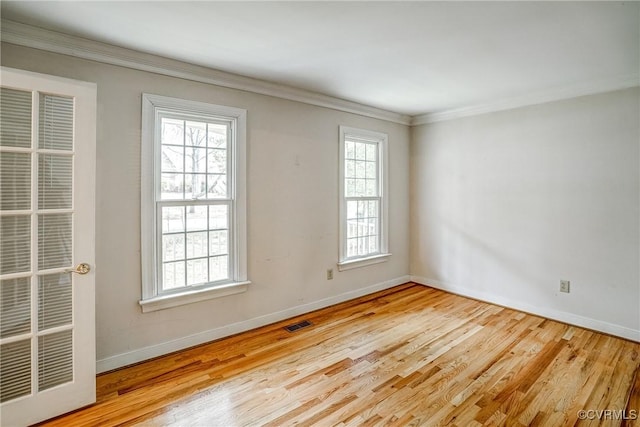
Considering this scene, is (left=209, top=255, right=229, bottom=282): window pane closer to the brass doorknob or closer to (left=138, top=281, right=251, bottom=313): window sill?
(left=138, top=281, right=251, bottom=313): window sill

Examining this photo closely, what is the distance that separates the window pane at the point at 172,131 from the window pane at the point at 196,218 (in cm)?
60

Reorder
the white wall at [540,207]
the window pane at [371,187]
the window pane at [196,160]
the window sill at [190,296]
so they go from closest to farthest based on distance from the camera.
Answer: the window sill at [190,296] < the window pane at [196,160] < the white wall at [540,207] < the window pane at [371,187]

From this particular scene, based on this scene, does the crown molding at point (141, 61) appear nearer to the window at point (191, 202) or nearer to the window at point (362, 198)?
the window at point (191, 202)

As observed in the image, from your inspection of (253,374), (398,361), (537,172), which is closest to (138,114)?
(253,374)

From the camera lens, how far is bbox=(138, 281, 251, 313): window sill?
8.79ft

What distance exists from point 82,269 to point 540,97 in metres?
4.60

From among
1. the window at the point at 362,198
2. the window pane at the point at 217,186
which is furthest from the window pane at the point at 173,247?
the window at the point at 362,198

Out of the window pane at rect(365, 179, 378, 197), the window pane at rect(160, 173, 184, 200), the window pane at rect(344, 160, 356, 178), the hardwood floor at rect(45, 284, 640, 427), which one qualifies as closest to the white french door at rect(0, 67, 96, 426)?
the hardwood floor at rect(45, 284, 640, 427)

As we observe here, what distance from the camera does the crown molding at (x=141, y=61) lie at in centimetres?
216

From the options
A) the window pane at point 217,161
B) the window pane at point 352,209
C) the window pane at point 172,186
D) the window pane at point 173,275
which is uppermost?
the window pane at point 217,161

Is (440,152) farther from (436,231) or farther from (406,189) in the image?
(436,231)

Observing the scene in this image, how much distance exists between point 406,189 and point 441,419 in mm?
3440

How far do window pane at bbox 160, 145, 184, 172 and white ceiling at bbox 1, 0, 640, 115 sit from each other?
0.76 metres

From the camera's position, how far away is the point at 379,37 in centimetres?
231
